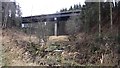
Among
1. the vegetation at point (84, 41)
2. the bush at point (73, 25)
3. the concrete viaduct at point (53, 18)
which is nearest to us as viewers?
the vegetation at point (84, 41)

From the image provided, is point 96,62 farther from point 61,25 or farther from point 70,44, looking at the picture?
point 61,25

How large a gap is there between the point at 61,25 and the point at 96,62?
6.64 feet

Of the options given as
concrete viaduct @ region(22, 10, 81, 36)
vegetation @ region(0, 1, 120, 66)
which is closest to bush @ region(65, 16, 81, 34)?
vegetation @ region(0, 1, 120, 66)

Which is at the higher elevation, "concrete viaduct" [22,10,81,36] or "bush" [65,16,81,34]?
"concrete viaduct" [22,10,81,36]

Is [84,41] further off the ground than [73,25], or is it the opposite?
[73,25]

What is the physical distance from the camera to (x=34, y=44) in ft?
16.5

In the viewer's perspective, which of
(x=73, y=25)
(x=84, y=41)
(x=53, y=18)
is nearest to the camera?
(x=84, y=41)

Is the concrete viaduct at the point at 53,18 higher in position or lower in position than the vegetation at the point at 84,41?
higher

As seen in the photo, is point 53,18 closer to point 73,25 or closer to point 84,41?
point 73,25

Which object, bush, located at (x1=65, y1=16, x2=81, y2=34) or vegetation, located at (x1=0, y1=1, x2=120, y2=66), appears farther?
bush, located at (x1=65, y1=16, x2=81, y2=34)

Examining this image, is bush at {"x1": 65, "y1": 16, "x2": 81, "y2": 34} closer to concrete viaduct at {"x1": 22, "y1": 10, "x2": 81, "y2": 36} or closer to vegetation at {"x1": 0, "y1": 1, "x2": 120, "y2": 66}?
vegetation at {"x1": 0, "y1": 1, "x2": 120, "y2": 66}

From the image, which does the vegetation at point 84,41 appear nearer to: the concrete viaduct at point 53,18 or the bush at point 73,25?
the bush at point 73,25

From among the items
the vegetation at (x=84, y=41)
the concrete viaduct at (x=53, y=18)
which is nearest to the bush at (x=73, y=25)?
the vegetation at (x=84, y=41)

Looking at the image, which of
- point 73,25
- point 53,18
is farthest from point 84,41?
point 53,18
